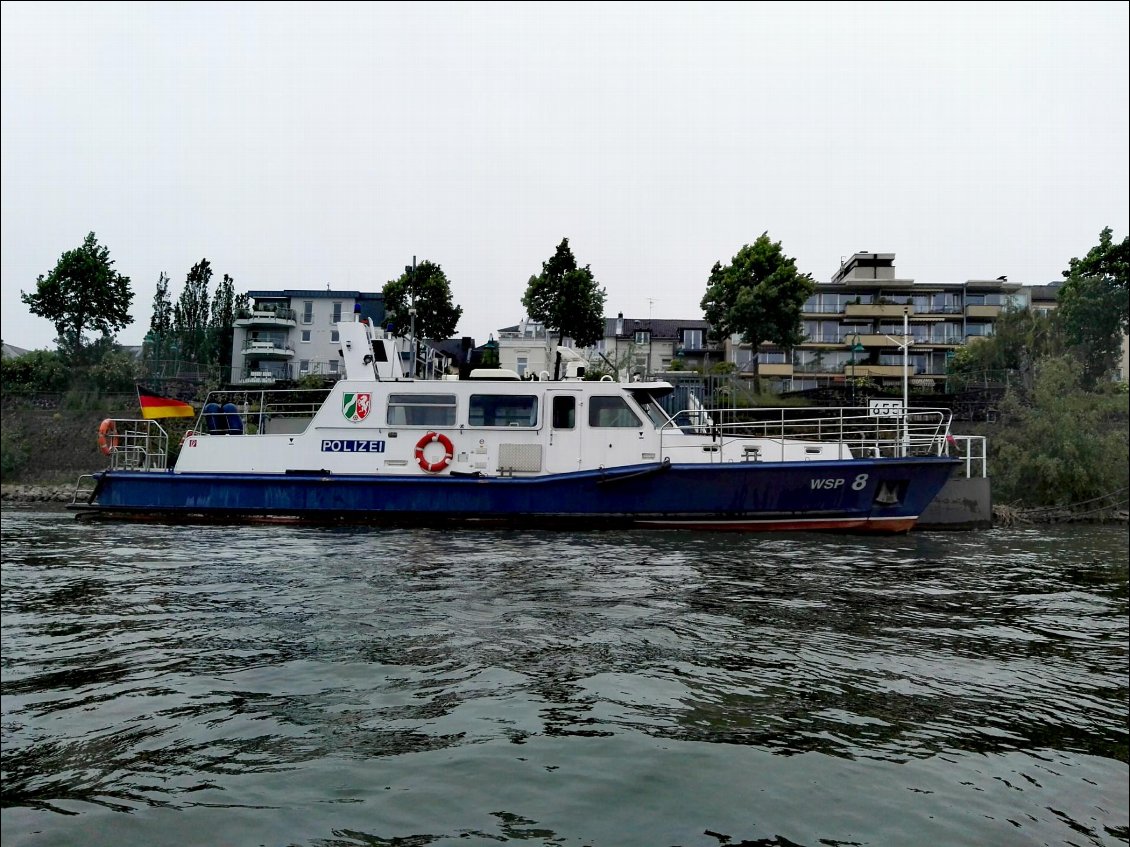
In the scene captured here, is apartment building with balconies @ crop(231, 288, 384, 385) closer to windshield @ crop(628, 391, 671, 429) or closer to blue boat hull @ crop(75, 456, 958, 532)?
blue boat hull @ crop(75, 456, 958, 532)

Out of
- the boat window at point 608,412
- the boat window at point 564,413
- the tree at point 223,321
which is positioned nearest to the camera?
the boat window at point 608,412

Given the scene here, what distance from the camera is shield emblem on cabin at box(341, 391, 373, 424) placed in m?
16.5

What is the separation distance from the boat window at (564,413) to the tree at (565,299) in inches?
1038

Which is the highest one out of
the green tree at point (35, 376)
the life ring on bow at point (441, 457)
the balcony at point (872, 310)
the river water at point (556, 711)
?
the balcony at point (872, 310)

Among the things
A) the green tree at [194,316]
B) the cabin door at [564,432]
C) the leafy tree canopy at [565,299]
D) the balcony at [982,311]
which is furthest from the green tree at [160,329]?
the balcony at [982,311]

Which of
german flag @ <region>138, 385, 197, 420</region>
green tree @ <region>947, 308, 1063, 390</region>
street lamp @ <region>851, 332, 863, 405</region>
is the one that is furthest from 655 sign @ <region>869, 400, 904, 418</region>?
green tree @ <region>947, 308, 1063, 390</region>

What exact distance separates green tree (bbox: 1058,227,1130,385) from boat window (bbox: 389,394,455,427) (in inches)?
1522

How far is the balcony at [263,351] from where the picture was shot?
49.7 meters

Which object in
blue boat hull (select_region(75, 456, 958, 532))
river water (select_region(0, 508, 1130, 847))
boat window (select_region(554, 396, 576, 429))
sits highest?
boat window (select_region(554, 396, 576, 429))

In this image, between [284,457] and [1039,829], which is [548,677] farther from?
[284,457]

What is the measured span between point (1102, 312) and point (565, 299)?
27.6m

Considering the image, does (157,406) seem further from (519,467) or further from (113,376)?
(113,376)

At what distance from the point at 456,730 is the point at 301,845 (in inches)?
52.6

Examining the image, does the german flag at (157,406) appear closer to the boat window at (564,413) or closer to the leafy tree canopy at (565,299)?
the boat window at (564,413)
